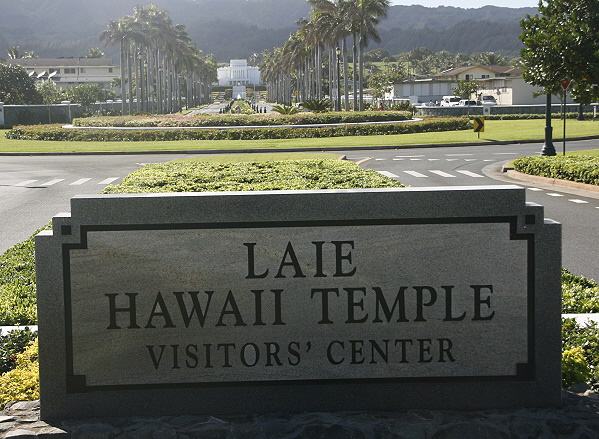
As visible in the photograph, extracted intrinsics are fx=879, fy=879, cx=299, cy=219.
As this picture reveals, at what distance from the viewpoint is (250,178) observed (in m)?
12.8

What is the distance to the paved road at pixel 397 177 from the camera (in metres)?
15.0

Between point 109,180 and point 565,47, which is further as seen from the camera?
point 109,180

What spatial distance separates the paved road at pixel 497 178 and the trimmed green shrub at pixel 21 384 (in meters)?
7.31

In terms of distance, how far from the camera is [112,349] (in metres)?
4.93

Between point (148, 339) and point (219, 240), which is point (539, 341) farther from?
point (148, 339)

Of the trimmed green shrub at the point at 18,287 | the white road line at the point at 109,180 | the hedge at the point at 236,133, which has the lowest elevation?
the white road line at the point at 109,180

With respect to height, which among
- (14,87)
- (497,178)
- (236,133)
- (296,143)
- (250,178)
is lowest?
(497,178)

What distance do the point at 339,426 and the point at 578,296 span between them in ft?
14.7

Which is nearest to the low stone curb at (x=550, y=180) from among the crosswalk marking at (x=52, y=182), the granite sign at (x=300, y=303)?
the crosswalk marking at (x=52, y=182)

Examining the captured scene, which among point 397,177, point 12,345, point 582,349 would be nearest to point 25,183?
point 397,177

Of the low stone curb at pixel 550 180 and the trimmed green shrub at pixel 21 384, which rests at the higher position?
the trimmed green shrub at pixel 21 384

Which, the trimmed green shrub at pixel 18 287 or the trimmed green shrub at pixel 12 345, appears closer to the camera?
the trimmed green shrub at pixel 12 345

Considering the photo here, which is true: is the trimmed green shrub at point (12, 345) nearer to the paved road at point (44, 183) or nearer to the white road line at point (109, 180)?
the paved road at point (44, 183)

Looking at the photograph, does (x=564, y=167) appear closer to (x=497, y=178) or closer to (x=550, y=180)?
(x=550, y=180)
